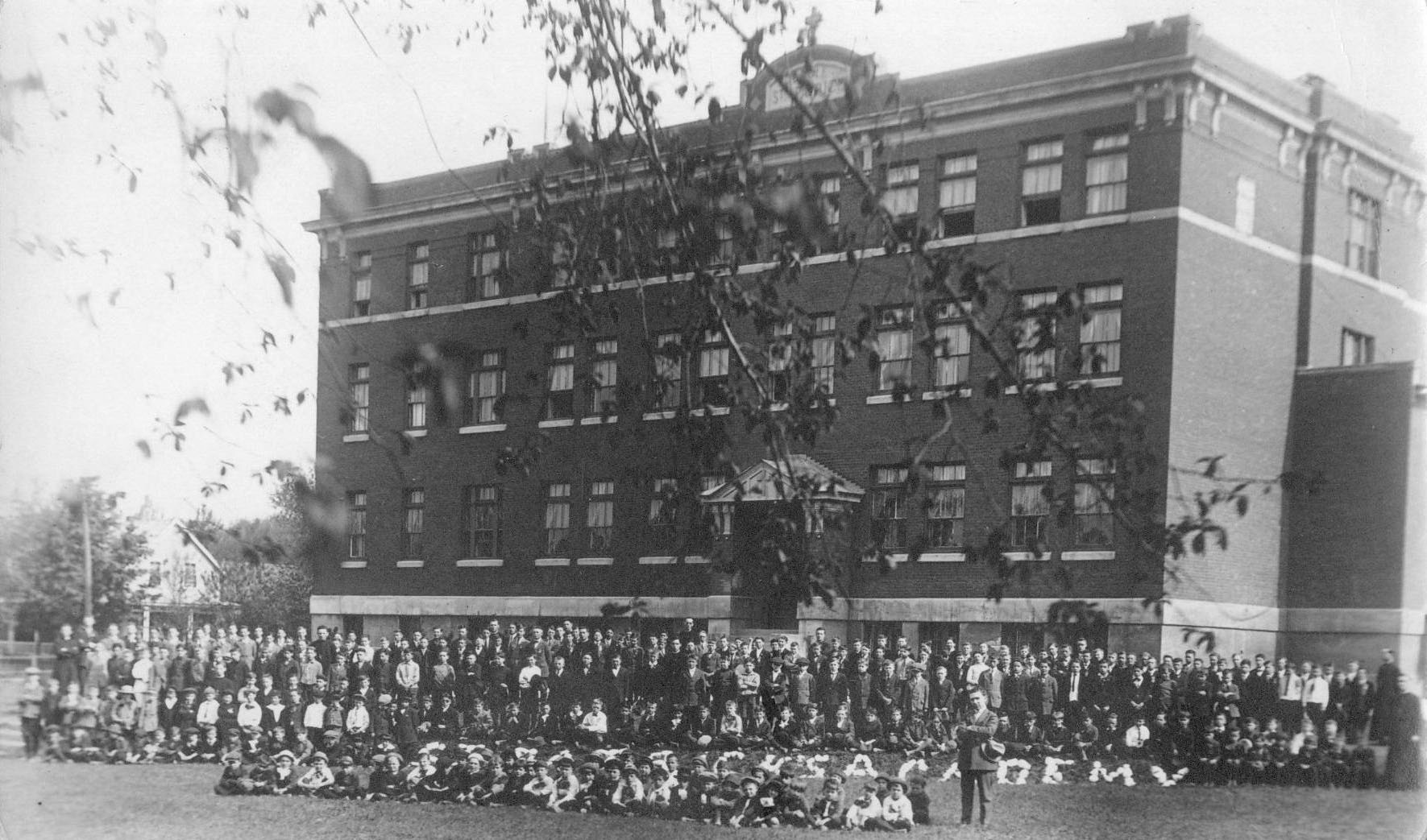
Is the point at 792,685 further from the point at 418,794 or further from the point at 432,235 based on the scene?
the point at 432,235

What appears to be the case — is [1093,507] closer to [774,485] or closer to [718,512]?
[774,485]

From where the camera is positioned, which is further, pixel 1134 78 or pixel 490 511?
pixel 490 511

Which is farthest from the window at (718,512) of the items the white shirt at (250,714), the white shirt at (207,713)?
the white shirt at (250,714)

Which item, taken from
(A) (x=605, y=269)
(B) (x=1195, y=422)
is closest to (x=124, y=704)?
(A) (x=605, y=269)

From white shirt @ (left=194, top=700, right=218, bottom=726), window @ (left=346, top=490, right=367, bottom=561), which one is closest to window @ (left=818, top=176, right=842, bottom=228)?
window @ (left=346, top=490, right=367, bottom=561)

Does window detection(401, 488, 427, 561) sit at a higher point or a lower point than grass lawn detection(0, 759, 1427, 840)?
higher

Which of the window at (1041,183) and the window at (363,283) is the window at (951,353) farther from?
the window at (363,283)

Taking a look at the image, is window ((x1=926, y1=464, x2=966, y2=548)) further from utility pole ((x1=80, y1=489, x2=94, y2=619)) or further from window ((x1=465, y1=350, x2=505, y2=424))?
utility pole ((x1=80, y1=489, x2=94, y2=619))
